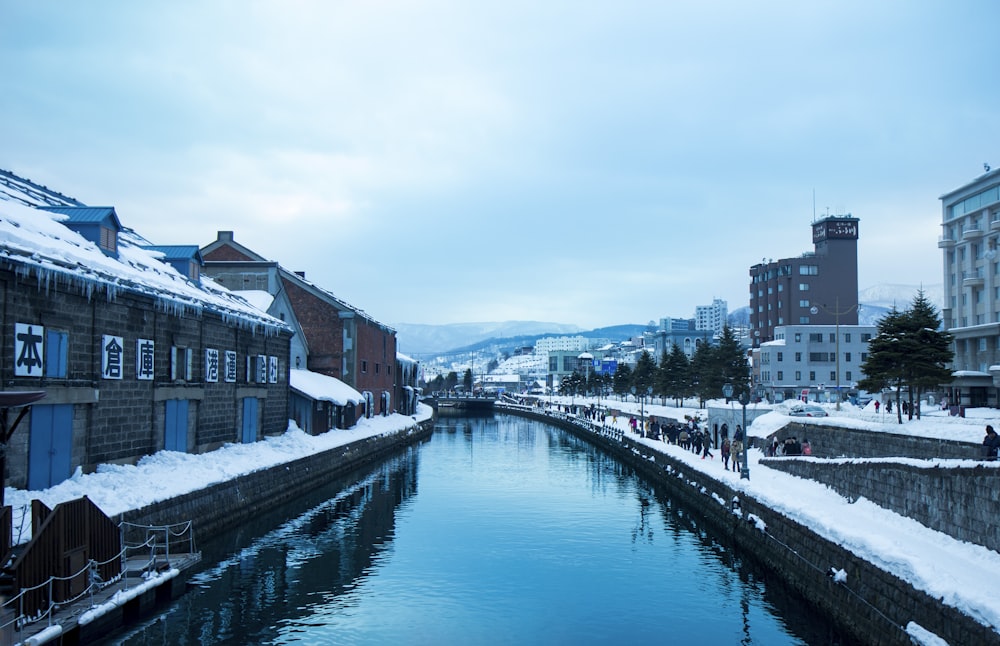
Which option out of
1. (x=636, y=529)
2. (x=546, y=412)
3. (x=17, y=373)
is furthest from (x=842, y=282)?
(x=17, y=373)

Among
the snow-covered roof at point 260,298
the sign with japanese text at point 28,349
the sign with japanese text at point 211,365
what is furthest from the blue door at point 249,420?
the sign with japanese text at point 28,349

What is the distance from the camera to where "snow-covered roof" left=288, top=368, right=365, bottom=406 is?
5003 centimetres

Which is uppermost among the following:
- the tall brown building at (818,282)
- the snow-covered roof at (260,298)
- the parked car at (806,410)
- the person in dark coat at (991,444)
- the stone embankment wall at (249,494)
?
the tall brown building at (818,282)

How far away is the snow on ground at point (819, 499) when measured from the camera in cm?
1429

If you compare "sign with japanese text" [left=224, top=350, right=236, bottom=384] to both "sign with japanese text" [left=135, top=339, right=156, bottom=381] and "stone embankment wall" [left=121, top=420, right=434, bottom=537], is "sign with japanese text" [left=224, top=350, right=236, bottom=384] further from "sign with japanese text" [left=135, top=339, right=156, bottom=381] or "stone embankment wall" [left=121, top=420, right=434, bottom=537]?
"sign with japanese text" [left=135, top=339, right=156, bottom=381]

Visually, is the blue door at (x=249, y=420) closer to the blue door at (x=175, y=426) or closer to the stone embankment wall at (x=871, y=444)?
the blue door at (x=175, y=426)

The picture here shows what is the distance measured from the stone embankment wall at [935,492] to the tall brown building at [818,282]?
103663 millimetres

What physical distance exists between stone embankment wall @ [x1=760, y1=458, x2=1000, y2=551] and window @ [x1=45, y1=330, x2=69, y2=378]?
24167mm

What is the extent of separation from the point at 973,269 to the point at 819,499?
59.7 m

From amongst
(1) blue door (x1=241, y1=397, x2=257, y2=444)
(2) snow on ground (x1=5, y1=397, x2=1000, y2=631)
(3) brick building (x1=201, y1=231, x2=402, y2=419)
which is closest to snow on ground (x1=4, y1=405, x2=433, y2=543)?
(2) snow on ground (x1=5, y1=397, x2=1000, y2=631)

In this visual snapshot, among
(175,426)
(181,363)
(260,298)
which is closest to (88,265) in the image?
(181,363)

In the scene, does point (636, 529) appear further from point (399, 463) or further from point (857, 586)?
point (399, 463)

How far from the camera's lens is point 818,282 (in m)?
123

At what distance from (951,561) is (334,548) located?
19.1 meters
